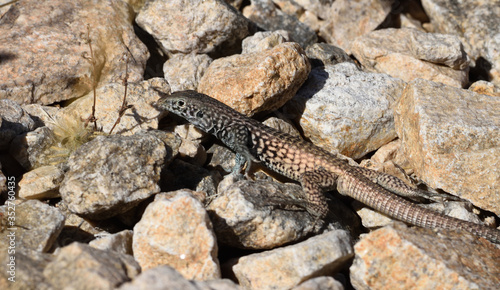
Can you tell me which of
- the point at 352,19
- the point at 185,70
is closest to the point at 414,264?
the point at 185,70

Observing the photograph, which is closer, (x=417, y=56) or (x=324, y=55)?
(x=417, y=56)

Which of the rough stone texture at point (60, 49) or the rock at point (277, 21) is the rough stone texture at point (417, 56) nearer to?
the rock at point (277, 21)

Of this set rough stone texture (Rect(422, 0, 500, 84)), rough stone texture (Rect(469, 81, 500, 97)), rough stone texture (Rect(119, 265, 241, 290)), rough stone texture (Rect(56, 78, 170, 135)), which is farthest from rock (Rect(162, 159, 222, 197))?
rough stone texture (Rect(422, 0, 500, 84))

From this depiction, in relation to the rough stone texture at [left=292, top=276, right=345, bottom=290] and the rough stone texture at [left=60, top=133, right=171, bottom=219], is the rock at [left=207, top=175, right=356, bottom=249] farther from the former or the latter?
the rough stone texture at [left=292, top=276, right=345, bottom=290]

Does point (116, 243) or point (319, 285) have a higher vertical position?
point (319, 285)

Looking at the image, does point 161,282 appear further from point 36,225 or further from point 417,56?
point 417,56

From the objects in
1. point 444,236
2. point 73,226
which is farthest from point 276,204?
point 73,226

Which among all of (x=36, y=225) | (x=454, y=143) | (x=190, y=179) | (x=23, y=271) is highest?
(x=23, y=271)
